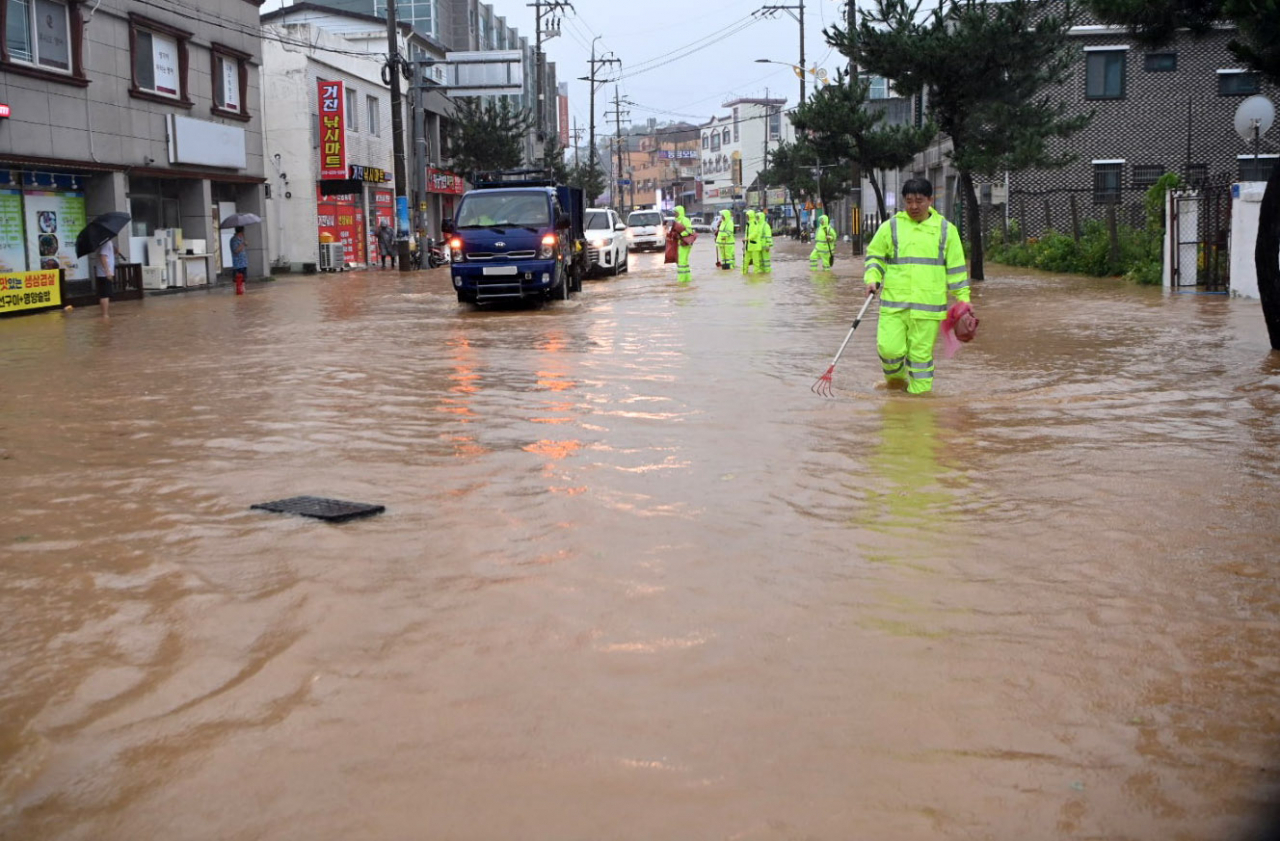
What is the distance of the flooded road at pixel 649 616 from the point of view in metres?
3.56

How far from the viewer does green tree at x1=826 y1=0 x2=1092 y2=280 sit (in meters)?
27.6

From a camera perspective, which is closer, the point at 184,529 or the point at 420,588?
the point at 420,588

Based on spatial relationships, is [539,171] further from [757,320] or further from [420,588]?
[420,588]

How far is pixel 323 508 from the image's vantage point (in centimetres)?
693

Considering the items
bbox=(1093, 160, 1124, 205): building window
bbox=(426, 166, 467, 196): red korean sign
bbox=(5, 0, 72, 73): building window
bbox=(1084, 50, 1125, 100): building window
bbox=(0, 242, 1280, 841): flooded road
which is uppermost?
bbox=(1084, 50, 1125, 100): building window

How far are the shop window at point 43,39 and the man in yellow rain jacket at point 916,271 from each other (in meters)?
19.6

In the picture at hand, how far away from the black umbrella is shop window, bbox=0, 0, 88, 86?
12.9 feet

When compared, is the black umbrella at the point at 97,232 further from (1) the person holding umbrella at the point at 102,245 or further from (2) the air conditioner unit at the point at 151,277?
(2) the air conditioner unit at the point at 151,277

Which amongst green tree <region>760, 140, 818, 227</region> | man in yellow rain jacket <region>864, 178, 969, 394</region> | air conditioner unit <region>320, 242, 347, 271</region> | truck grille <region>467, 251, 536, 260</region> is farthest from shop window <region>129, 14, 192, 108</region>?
green tree <region>760, 140, 818, 227</region>

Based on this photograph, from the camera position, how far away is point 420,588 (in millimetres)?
5484

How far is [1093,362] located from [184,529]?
9476 mm

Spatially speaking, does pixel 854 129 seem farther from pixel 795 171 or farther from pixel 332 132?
pixel 795 171

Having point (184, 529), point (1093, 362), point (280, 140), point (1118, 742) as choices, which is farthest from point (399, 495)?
point (280, 140)

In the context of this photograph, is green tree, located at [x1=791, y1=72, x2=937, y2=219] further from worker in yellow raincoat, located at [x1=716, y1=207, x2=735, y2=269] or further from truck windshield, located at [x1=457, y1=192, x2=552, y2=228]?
truck windshield, located at [x1=457, y1=192, x2=552, y2=228]
